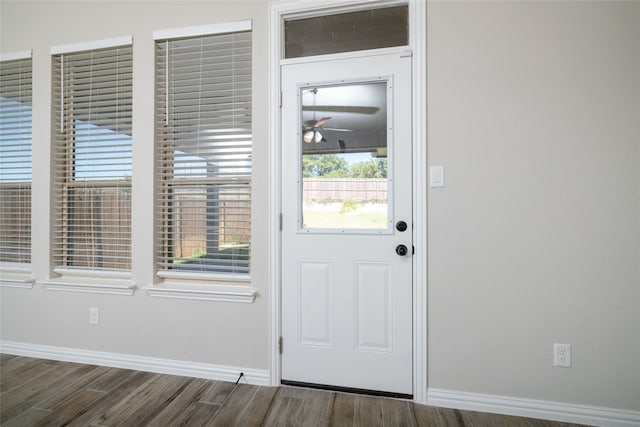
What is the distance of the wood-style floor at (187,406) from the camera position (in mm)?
1577

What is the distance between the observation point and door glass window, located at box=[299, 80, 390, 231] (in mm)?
1814

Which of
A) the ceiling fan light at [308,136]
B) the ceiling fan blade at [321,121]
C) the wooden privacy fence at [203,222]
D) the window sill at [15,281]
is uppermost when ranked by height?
the ceiling fan blade at [321,121]

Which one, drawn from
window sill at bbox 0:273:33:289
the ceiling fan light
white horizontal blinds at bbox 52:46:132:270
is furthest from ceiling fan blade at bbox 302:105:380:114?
window sill at bbox 0:273:33:289

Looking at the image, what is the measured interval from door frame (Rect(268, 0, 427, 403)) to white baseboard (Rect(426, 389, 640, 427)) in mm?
143

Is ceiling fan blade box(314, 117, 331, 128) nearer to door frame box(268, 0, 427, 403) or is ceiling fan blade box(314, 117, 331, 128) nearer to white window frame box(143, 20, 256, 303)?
door frame box(268, 0, 427, 403)

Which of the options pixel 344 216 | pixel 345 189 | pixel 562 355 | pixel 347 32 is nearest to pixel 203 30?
pixel 347 32

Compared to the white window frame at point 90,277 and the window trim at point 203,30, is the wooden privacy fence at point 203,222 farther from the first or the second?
the window trim at point 203,30

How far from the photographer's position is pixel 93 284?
7.13 ft

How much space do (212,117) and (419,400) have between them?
2223 mm

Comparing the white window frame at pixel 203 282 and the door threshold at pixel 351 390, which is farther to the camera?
the white window frame at pixel 203 282

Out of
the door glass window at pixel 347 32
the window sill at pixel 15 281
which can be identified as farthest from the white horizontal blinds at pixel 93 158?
the door glass window at pixel 347 32

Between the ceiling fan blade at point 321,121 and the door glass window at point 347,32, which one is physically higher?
the door glass window at point 347,32

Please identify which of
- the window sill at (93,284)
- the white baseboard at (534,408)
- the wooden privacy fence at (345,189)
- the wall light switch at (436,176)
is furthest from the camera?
the window sill at (93,284)

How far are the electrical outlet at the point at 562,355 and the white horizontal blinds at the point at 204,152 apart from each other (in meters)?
1.85
